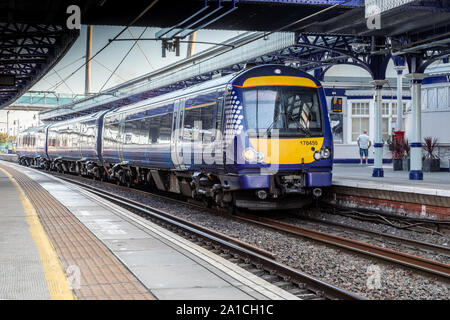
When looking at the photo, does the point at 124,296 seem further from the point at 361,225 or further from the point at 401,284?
the point at 361,225

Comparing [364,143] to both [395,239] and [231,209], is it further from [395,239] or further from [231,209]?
[395,239]

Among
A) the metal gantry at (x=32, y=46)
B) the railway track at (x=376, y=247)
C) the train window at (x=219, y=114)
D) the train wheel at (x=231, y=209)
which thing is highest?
the metal gantry at (x=32, y=46)

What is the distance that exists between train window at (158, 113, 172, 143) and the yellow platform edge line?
206 inches

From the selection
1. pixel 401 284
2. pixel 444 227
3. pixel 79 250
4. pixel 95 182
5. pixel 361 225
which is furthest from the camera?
pixel 95 182

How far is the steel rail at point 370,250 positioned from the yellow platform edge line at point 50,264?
440 centimetres

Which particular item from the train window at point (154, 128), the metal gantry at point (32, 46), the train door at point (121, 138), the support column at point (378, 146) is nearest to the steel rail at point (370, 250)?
the train window at point (154, 128)

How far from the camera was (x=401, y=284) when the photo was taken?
720 centimetres

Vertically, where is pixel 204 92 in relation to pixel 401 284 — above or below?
above

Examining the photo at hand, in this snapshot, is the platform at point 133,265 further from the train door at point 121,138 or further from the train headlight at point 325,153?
the train door at point 121,138

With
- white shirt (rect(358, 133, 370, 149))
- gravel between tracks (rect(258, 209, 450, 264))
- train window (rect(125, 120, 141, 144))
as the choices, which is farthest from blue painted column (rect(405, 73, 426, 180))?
white shirt (rect(358, 133, 370, 149))

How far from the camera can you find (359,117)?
98.8 ft

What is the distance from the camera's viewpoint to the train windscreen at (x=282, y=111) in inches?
476

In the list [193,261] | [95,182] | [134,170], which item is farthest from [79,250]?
[95,182]

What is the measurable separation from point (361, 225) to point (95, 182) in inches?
653
